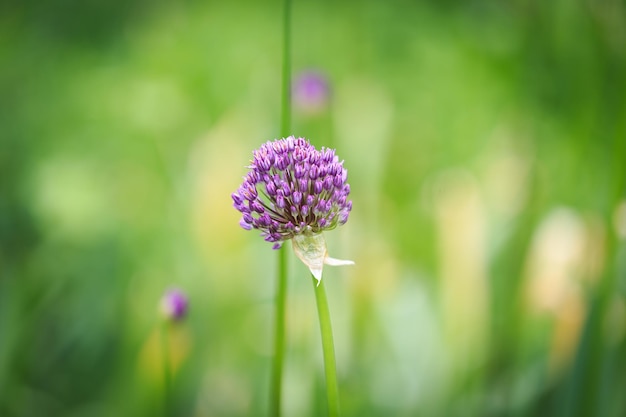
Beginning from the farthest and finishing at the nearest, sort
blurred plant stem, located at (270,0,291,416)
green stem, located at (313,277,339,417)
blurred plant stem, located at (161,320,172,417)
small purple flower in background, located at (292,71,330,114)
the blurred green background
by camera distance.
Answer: small purple flower in background, located at (292,71,330,114) < the blurred green background < blurred plant stem, located at (161,320,172,417) < blurred plant stem, located at (270,0,291,416) < green stem, located at (313,277,339,417)

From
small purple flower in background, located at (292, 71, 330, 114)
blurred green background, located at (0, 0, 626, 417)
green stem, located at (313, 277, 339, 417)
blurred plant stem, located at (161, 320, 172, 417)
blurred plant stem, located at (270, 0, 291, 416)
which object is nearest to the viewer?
green stem, located at (313, 277, 339, 417)

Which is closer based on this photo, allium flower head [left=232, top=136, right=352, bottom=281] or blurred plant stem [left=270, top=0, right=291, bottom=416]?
allium flower head [left=232, top=136, right=352, bottom=281]

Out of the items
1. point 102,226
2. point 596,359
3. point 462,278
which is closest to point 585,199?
point 462,278

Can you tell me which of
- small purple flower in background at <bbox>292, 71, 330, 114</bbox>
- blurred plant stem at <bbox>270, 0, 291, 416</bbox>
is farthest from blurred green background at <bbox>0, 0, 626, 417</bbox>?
blurred plant stem at <bbox>270, 0, 291, 416</bbox>

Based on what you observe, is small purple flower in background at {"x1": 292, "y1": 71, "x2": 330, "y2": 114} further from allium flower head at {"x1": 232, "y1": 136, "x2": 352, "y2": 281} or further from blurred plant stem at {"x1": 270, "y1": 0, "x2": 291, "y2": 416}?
allium flower head at {"x1": 232, "y1": 136, "x2": 352, "y2": 281}

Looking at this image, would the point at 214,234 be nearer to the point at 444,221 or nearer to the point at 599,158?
the point at 444,221

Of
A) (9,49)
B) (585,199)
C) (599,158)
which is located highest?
(9,49)

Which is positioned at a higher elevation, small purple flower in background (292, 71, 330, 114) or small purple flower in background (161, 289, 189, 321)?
small purple flower in background (292, 71, 330, 114)

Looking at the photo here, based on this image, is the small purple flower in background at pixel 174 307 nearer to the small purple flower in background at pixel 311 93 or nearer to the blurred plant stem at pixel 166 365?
the blurred plant stem at pixel 166 365
